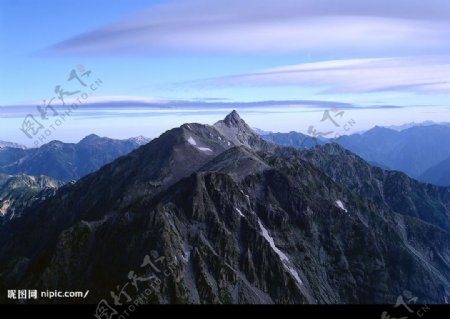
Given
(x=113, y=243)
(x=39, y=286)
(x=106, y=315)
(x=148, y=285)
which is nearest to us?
(x=106, y=315)

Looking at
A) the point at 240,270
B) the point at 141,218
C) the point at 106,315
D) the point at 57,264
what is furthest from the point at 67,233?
the point at 106,315

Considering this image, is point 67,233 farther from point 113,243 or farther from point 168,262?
point 168,262

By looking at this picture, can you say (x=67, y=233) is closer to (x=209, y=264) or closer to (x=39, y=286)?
(x=39, y=286)

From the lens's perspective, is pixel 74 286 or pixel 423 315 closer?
pixel 423 315

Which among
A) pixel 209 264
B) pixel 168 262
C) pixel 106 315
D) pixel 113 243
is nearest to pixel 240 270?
pixel 209 264

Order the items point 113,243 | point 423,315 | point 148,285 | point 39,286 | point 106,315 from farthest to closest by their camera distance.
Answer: point 113,243 → point 39,286 → point 148,285 → point 106,315 → point 423,315

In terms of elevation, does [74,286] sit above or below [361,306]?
below

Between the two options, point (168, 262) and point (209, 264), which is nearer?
point (168, 262)

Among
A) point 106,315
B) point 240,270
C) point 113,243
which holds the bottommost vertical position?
point 240,270

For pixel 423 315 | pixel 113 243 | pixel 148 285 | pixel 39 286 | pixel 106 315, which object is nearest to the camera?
pixel 423 315
